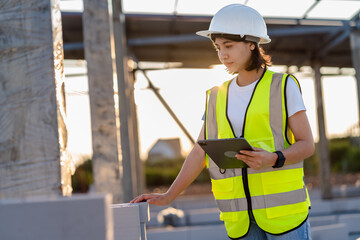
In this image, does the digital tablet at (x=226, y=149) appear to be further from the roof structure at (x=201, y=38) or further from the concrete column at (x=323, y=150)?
the concrete column at (x=323, y=150)

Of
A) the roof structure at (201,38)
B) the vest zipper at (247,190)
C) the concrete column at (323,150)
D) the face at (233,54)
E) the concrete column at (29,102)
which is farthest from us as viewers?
the concrete column at (323,150)

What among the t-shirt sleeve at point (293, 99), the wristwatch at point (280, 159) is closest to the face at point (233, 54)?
the t-shirt sleeve at point (293, 99)

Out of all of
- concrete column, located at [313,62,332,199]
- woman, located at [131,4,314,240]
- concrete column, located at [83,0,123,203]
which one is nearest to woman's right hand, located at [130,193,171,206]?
woman, located at [131,4,314,240]

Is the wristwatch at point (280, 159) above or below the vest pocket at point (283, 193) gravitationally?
above

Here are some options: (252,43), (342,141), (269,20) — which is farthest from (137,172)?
(342,141)

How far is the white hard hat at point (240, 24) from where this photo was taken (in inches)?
99.1

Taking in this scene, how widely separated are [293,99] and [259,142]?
24cm

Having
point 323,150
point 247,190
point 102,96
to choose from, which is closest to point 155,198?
point 247,190

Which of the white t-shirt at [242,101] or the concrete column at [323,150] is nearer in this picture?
the white t-shirt at [242,101]

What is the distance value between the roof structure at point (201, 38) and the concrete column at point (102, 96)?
4555mm

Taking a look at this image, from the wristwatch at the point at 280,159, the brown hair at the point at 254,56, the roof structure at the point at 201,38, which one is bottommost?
the wristwatch at the point at 280,159

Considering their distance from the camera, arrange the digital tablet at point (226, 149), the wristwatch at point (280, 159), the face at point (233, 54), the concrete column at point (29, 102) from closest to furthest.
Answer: the concrete column at point (29, 102)
the digital tablet at point (226, 149)
the wristwatch at point (280, 159)
the face at point (233, 54)

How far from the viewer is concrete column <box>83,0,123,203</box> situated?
5137 millimetres

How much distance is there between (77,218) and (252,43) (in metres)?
1.57
